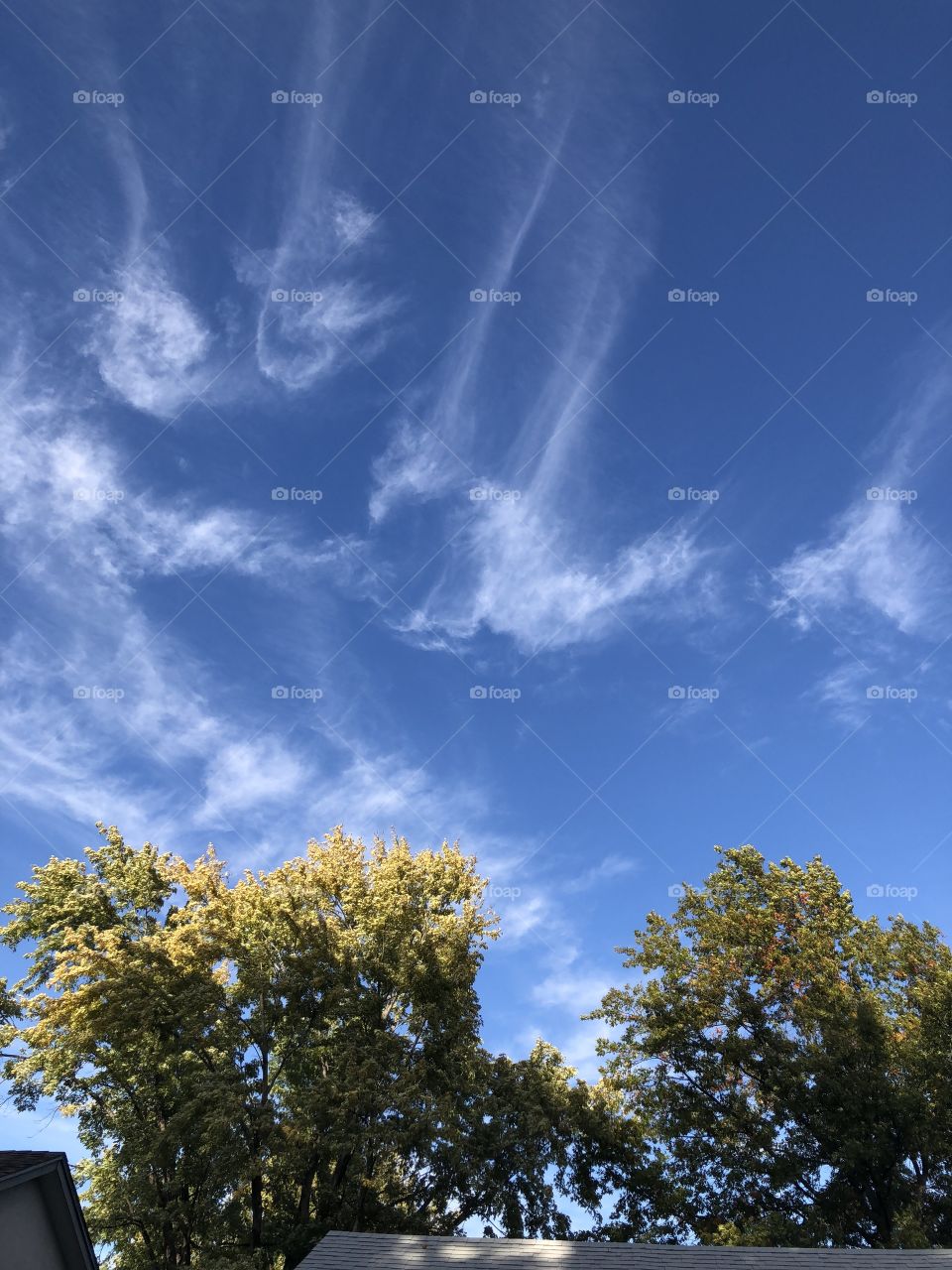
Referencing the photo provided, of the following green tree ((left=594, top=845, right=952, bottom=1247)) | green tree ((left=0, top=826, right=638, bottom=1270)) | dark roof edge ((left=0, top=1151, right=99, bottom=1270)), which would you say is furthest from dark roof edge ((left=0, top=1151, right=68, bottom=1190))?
green tree ((left=594, top=845, right=952, bottom=1247))

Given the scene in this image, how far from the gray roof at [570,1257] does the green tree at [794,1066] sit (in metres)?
8.17

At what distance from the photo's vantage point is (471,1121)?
23.2 meters

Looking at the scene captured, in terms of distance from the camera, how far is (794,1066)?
24391 mm

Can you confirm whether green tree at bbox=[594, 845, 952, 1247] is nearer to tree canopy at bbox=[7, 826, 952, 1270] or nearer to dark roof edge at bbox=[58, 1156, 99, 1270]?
tree canopy at bbox=[7, 826, 952, 1270]

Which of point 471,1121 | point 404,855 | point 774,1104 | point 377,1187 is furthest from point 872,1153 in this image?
point 404,855

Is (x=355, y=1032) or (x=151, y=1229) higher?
(x=355, y=1032)

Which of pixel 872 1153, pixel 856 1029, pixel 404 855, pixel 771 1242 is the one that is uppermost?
pixel 404 855

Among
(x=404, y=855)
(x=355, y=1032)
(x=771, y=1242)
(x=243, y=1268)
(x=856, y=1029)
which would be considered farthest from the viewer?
(x=404, y=855)

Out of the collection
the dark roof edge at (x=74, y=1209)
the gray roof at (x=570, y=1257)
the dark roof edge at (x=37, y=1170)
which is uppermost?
the dark roof edge at (x=37, y=1170)

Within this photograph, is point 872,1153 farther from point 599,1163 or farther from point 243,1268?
point 243,1268

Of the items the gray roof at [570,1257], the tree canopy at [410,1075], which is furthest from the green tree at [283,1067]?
the gray roof at [570,1257]

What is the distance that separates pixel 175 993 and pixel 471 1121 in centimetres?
991

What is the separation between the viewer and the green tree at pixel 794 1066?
22875 millimetres

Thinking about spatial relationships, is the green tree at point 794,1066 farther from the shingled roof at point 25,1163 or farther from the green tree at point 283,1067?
the shingled roof at point 25,1163
